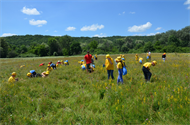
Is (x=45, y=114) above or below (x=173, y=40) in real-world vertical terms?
below

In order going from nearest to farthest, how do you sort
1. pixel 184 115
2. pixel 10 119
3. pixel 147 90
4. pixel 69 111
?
1. pixel 184 115
2. pixel 10 119
3. pixel 69 111
4. pixel 147 90

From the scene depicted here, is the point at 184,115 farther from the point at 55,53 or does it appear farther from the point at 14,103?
the point at 55,53

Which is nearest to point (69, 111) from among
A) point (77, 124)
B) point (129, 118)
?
point (77, 124)

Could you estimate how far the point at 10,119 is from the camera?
312 centimetres

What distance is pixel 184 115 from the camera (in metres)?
2.73

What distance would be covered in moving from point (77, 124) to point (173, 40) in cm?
7812

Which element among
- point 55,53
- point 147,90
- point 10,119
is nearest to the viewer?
point 10,119

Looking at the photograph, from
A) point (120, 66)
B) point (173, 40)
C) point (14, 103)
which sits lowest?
point (14, 103)

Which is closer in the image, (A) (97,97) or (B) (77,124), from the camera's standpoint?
(B) (77,124)

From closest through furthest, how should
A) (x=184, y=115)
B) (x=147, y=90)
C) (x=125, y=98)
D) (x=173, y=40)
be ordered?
(x=184, y=115) → (x=125, y=98) → (x=147, y=90) → (x=173, y=40)

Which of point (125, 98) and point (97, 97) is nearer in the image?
point (125, 98)

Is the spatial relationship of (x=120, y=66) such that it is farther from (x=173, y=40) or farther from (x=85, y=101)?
(x=173, y=40)

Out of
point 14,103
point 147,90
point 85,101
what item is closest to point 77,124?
point 85,101

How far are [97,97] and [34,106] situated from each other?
260 centimetres
